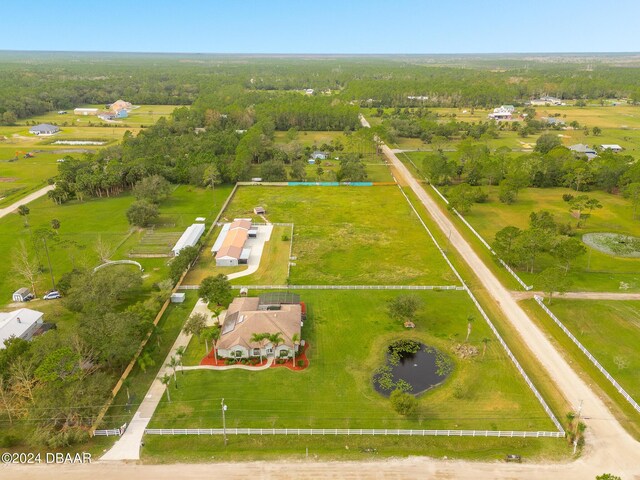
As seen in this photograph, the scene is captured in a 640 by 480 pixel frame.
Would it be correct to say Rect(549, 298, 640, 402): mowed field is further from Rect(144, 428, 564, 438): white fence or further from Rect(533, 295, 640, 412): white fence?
Rect(144, 428, 564, 438): white fence

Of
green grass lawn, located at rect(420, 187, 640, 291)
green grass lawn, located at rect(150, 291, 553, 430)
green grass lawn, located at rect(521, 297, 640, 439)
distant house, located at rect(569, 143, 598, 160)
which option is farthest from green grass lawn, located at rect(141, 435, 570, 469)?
distant house, located at rect(569, 143, 598, 160)

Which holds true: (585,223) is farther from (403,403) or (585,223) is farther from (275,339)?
(275,339)

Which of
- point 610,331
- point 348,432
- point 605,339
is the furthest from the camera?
point 610,331

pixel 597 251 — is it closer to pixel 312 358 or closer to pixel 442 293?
pixel 442 293

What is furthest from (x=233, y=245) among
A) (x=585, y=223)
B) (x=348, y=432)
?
(x=585, y=223)

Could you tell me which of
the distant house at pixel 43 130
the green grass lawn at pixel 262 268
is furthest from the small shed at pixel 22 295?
the distant house at pixel 43 130

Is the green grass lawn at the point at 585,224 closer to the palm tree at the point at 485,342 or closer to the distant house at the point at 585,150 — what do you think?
the palm tree at the point at 485,342
